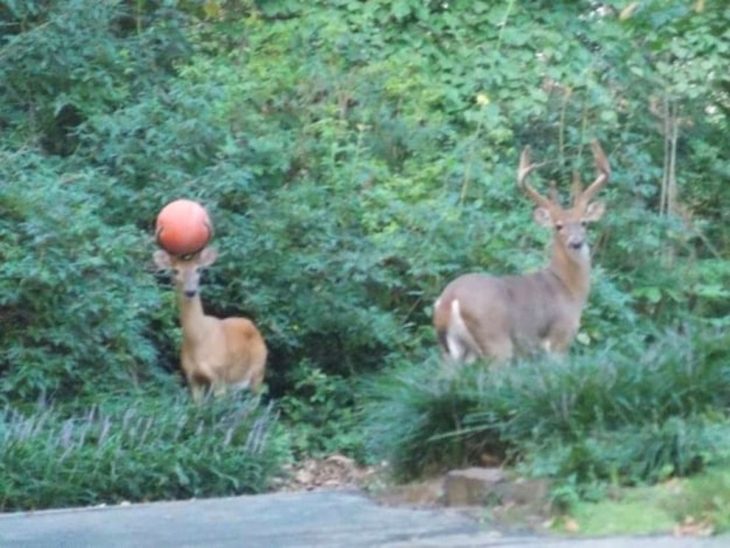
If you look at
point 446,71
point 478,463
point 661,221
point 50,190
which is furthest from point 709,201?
point 478,463

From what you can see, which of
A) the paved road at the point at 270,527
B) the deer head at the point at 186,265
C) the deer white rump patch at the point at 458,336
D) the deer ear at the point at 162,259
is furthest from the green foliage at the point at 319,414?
the paved road at the point at 270,527

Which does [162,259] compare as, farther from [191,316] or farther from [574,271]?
[574,271]

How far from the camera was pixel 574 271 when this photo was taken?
1509cm

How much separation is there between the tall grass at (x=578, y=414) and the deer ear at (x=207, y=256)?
3.69 m

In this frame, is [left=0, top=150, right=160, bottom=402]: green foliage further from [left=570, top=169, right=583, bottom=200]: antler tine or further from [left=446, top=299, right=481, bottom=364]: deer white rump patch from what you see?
[left=570, top=169, right=583, bottom=200]: antler tine

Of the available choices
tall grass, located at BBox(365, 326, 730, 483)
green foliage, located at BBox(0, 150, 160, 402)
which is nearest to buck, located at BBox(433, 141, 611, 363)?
green foliage, located at BBox(0, 150, 160, 402)

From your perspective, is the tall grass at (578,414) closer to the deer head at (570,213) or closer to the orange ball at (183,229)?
the orange ball at (183,229)

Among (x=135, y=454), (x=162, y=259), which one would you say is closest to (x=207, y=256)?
(x=162, y=259)

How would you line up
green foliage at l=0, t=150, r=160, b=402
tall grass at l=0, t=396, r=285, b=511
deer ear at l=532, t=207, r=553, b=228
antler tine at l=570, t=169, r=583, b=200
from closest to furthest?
tall grass at l=0, t=396, r=285, b=511 < green foliage at l=0, t=150, r=160, b=402 < deer ear at l=532, t=207, r=553, b=228 < antler tine at l=570, t=169, r=583, b=200

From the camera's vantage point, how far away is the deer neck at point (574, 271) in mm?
15016

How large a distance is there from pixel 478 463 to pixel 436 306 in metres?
4.06

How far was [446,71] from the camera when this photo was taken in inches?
733

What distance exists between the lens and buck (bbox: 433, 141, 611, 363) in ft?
45.6

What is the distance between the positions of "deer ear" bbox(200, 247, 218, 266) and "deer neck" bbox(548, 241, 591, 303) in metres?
2.85
